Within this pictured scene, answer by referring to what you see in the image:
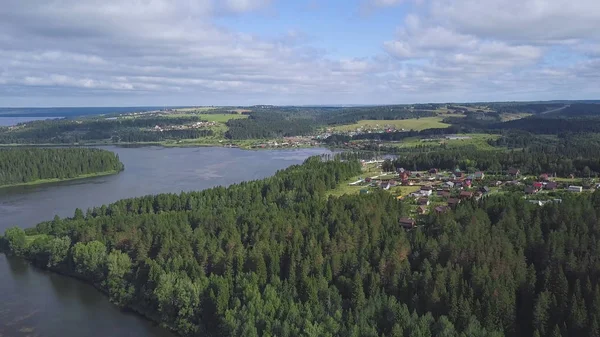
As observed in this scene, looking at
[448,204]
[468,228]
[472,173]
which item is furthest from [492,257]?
[472,173]

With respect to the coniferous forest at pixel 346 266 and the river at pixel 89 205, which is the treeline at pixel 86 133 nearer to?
the river at pixel 89 205

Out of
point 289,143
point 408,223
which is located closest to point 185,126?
point 289,143

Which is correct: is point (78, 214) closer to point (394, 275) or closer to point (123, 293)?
point (123, 293)

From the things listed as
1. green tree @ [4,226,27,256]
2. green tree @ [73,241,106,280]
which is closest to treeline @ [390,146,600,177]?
green tree @ [73,241,106,280]

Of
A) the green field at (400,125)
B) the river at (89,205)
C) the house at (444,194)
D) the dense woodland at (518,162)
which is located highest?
the green field at (400,125)

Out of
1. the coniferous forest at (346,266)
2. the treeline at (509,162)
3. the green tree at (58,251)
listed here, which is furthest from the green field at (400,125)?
the green tree at (58,251)

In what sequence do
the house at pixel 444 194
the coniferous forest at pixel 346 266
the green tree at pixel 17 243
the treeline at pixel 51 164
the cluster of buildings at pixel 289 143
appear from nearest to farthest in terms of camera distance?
1. the coniferous forest at pixel 346 266
2. the green tree at pixel 17 243
3. the house at pixel 444 194
4. the treeline at pixel 51 164
5. the cluster of buildings at pixel 289 143
